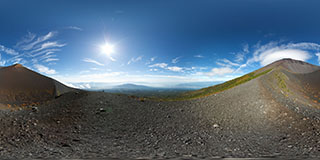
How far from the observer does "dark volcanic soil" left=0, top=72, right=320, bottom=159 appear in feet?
17.8

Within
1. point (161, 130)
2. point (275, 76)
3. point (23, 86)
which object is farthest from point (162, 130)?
point (275, 76)

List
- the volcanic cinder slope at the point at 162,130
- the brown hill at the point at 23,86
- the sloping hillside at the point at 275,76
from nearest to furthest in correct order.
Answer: the volcanic cinder slope at the point at 162,130, the brown hill at the point at 23,86, the sloping hillside at the point at 275,76

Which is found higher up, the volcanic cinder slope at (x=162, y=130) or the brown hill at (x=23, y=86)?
the brown hill at (x=23, y=86)

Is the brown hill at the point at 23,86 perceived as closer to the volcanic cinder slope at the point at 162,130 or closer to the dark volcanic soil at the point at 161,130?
the volcanic cinder slope at the point at 162,130

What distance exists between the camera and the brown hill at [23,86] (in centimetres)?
1436

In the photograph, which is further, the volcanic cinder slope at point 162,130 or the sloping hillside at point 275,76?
the sloping hillside at point 275,76

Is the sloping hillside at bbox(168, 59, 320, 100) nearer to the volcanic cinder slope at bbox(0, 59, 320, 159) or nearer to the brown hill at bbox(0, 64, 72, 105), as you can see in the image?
the volcanic cinder slope at bbox(0, 59, 320, 159)

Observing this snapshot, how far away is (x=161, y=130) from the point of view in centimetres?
838

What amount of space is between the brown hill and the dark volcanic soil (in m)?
5.70

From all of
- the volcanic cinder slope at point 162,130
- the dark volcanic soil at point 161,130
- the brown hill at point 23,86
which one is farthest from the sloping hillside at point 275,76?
the brown hill at point 23,86

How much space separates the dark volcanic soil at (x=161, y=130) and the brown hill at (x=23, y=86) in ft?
18.7

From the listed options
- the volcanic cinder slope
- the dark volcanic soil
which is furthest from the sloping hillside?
the dark volcanic soil

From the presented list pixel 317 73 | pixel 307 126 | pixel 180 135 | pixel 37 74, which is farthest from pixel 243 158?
pixel 317 73

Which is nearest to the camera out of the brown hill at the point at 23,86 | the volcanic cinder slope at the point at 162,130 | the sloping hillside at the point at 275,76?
the volcanic cinder slope at the point at 162,130
